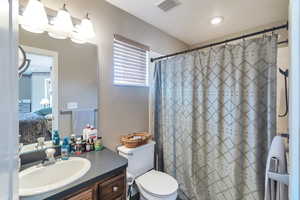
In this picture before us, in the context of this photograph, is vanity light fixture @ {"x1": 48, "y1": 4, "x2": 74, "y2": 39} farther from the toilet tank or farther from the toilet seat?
the toilet seat

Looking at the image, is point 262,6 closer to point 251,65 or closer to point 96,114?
point 251,65

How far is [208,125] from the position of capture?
5.74 ft

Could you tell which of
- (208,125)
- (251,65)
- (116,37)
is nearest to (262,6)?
(251,65)

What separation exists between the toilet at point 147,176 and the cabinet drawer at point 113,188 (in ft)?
1.21

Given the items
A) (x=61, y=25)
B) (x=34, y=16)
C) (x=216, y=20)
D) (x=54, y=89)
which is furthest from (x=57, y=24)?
(x=216, y=20)

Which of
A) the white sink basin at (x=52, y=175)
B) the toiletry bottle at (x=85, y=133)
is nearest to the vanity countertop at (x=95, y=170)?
the white sink basin at (x=52, y=175)

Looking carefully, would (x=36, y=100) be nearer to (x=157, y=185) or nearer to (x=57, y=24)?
(x=57, y=24)

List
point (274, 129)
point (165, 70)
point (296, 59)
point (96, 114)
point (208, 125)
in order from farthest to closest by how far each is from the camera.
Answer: point (165, 70) → point (208, 125) → point (96, 114) → point (274, 129) → point (296, 59)

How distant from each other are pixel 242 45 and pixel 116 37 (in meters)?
1.36

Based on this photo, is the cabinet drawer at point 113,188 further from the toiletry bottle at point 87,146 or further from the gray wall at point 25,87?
the gray wall at point 25,87

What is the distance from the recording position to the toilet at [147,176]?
1.45m

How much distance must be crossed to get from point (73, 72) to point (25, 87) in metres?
0.40

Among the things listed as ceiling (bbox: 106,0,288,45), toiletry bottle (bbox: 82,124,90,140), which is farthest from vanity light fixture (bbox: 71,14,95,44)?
toiletry bottle (bbox: 82,124,90,140)

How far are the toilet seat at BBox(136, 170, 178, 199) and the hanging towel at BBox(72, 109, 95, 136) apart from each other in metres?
0.83
